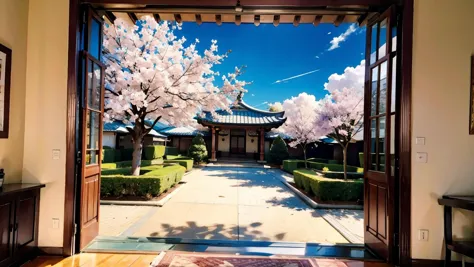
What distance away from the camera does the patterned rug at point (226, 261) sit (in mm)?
2742

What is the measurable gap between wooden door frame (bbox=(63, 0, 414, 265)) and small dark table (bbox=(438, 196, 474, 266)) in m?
0.34

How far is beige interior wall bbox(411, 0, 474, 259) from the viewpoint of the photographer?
2816mm

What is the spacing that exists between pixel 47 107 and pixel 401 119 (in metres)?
4.04

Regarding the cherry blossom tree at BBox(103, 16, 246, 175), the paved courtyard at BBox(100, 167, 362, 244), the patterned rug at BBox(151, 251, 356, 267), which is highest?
the cherry blossom tree at BBox(103, 16, 246, 175)

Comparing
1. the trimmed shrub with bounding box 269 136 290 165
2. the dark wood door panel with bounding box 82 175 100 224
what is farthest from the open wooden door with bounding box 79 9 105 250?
the trimmed shrub with bounding box 269 136 290 165

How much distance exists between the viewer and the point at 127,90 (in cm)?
673

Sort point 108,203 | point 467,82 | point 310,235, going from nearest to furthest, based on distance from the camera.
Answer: point 467,82, point 310,235, point 108,203

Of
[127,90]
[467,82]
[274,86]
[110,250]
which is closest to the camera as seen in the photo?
[467,82]

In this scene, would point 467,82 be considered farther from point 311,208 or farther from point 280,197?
point 280,197

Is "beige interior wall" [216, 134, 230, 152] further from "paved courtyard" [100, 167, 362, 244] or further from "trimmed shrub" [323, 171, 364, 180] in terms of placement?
"paved courtyard" [100, 167, 362, 244]

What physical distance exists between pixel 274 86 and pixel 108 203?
84.2 ft

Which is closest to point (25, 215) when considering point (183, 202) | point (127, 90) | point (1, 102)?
point (1, 102)

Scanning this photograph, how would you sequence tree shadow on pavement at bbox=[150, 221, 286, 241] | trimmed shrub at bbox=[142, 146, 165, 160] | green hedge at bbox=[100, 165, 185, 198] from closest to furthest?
tree shadow on pavement at bbox=[150, 221, 286, 241]
green hedge at bbox=[100, 165, 185, 198]
trimmed shrub at bbox=[142, 146, 165, 160]

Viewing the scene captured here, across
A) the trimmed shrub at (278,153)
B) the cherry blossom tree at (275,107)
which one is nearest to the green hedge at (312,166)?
the trimmed shrub at (278,153)
